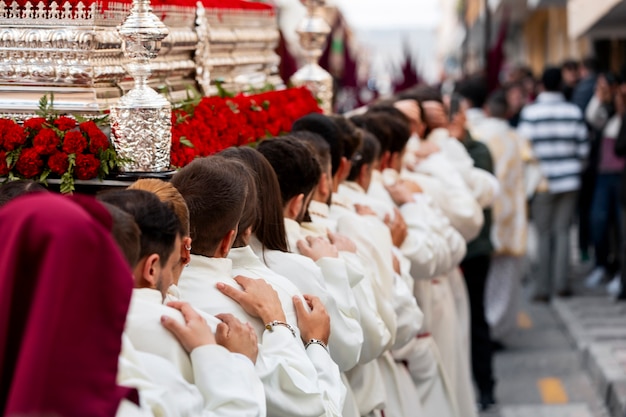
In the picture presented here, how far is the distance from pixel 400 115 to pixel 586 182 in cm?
711

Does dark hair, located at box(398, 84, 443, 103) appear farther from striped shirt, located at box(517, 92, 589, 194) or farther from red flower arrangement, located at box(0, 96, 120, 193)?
red flower arrangement, located at box(0, 96, 120, 193)

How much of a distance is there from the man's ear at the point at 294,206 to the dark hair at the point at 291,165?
1 centimetres

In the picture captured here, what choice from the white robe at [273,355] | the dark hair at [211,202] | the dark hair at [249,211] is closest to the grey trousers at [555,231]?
the dark hair at [249,211]

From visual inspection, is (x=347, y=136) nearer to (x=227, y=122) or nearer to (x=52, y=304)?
(x=227, y=122)

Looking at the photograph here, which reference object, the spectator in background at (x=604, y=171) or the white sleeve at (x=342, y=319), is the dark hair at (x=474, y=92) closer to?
the spectator in background at (x=604, y=171)

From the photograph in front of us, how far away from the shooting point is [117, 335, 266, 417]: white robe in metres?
2.93

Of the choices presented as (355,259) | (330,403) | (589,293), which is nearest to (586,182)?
(589,293)

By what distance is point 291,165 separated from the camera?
187 inches

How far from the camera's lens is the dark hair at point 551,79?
12789mm

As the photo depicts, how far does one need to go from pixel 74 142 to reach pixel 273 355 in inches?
50.3

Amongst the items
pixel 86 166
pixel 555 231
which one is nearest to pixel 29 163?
pixel 86 166

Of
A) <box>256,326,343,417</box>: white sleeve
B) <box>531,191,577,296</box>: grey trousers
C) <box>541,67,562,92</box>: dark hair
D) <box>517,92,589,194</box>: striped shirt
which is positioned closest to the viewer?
<box>256,326,343,417</box>: white sleeve

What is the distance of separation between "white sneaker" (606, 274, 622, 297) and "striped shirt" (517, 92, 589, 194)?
1124 mm

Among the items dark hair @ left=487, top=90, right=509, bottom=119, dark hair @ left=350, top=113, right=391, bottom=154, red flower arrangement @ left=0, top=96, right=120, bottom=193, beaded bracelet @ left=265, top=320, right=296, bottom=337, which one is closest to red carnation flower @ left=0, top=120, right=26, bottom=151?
red flower arrangement @ left=0, top=96, right=120, bottom=193
